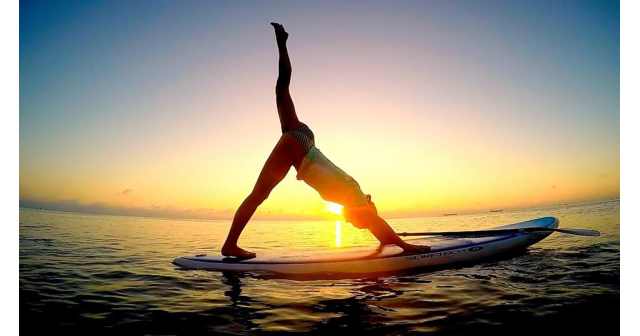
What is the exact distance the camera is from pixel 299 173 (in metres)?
7.22

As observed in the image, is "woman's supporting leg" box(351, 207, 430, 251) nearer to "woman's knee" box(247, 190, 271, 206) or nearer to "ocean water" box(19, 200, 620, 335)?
"ocean water" box(19, 200, 620, 335)

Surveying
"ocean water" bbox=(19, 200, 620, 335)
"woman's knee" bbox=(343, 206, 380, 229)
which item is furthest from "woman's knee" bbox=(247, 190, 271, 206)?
"woman's knee" bbox=(343, 206, 380, 229)

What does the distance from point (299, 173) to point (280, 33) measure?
104 inches

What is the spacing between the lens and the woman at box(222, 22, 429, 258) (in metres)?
6.91

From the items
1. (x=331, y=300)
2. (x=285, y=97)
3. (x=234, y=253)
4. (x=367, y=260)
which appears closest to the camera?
(x=331, y=300)

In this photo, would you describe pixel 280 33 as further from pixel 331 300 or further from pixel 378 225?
pixel 331 300

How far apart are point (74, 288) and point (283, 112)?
4.43 m

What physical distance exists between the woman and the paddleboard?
309 millimetres

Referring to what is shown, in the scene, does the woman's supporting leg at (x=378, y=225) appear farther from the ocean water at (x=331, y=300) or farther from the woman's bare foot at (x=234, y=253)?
the woman's bare foot at (x=234, y=253)

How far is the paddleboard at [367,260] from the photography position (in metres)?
6.67

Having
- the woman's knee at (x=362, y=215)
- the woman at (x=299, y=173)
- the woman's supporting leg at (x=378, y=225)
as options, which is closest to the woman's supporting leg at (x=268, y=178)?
the woman at (x=299, y=173)

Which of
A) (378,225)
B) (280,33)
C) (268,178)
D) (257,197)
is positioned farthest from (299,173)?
(280,33)

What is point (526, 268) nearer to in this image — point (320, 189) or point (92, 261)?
point (320, 189)

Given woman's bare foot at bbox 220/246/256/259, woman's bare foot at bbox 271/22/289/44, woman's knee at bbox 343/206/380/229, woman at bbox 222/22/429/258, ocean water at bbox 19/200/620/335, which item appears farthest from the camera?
woman's bare foot at bbox 220/246/256/259
